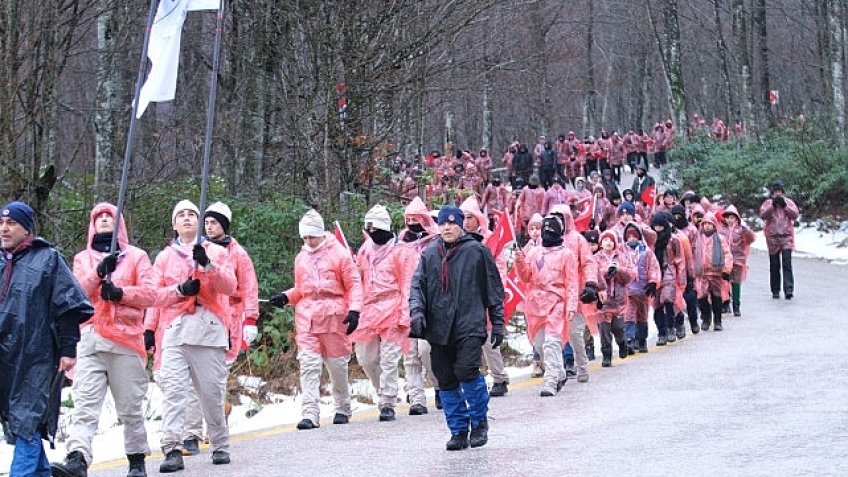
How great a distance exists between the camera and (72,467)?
9188mm

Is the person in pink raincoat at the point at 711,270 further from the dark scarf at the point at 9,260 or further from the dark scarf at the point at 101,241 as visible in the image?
the dark scarf at the point at 9,260

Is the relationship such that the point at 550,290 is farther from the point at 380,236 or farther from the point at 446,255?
the point at 446,255

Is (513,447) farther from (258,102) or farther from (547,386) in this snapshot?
(258,102)

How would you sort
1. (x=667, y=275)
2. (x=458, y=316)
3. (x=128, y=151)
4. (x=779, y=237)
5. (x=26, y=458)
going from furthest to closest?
(x=779, y=237)
(x=667, y=275)
(x=458, y=316)
(x=128, y=151)
(x=26, y=458)

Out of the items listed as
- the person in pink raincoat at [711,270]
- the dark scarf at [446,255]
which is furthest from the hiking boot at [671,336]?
the dark scarf at [446,255]

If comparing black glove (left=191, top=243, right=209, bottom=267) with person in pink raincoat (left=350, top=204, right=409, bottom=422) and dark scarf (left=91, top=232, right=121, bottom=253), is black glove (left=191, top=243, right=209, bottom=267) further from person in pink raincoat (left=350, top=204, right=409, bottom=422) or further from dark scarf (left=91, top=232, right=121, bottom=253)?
person in pink raincoat (left=350, top=204, right=409, bottom=422)

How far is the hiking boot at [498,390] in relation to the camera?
14219mm

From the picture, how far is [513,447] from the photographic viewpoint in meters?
10.5

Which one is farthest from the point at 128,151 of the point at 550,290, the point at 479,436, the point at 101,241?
the point at 550,290

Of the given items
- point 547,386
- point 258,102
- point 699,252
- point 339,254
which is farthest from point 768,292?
point 339,254

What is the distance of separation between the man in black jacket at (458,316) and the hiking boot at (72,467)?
2.51m

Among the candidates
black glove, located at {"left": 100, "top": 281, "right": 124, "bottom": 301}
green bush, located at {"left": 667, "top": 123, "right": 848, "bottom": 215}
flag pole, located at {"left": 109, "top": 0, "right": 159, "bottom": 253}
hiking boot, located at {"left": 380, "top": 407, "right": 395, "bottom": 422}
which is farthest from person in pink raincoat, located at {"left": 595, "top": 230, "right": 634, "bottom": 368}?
green bush, located at {"left": 667, "top": 123, "right": 848, "bottom": 215}

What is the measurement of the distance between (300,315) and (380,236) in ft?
4.79

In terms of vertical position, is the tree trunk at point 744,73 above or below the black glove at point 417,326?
above
